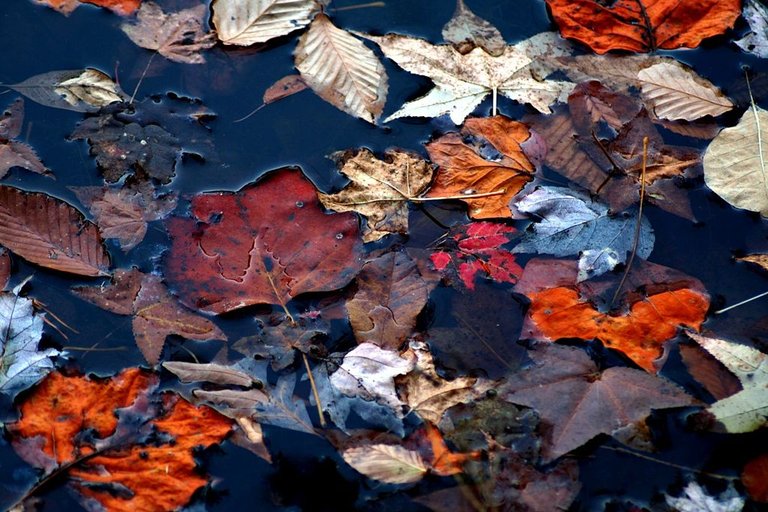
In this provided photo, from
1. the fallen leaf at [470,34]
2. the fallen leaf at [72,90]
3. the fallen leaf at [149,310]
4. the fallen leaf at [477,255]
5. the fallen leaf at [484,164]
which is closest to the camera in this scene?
the fallen leaf at [149,310]

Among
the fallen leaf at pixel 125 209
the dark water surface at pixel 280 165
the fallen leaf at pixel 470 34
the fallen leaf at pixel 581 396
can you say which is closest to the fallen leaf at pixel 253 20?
the dark water surface at pixel 280 165

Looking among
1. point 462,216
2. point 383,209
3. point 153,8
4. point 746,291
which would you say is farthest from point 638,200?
point 153,8

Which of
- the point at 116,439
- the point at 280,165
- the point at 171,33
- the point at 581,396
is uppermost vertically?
the point at 171,33

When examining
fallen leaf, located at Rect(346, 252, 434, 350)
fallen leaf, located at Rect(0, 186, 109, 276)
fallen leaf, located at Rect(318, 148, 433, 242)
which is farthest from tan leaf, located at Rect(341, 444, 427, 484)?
fallen leaf, located at Rect(0, 186, 109, 276)

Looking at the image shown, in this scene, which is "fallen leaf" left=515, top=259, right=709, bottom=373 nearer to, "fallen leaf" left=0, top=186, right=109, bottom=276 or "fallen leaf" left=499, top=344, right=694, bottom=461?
"fallen leaf" left=499, top=344, right=694, bottom=461

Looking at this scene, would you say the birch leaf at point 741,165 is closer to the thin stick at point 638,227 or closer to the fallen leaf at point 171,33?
the thin stick at point 638,227

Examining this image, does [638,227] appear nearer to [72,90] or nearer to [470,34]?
[470,34]

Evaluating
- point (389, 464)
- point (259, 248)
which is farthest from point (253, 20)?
point (389, 464)
